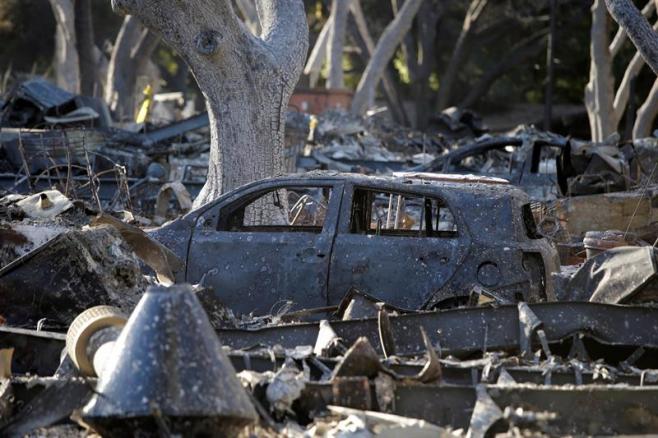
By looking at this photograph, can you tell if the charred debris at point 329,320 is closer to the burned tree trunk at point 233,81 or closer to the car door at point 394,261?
the car door at point 394,261

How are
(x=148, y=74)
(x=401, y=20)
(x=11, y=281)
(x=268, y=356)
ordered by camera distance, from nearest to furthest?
(x=268, y=356) < (x=11, y=281) < (x=401, y=20) < (x=148, y=74)

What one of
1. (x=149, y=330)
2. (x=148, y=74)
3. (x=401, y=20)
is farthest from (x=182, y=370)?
(x=148, y=74)

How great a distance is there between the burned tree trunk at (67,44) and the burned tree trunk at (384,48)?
7699mm

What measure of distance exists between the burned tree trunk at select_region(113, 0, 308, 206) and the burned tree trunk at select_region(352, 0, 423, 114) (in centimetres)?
1908

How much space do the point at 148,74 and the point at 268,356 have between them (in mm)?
36395

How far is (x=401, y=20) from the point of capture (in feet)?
109

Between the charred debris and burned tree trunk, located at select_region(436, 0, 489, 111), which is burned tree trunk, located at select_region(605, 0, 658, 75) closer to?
the charred debris

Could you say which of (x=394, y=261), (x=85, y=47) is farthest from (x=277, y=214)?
(x=85, y=47)

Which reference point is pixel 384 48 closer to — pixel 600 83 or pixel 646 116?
pixel 600 83

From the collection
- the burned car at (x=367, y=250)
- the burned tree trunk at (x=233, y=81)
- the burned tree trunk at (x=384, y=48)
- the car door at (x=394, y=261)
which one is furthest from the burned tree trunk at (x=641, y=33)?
the burned tree trunk at (x=384, y=48)

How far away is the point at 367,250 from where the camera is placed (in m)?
9.81

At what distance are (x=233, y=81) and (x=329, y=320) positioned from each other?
573 centimetres

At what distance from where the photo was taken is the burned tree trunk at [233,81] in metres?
13.4

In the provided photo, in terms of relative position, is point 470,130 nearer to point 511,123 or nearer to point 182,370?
point 511,123
